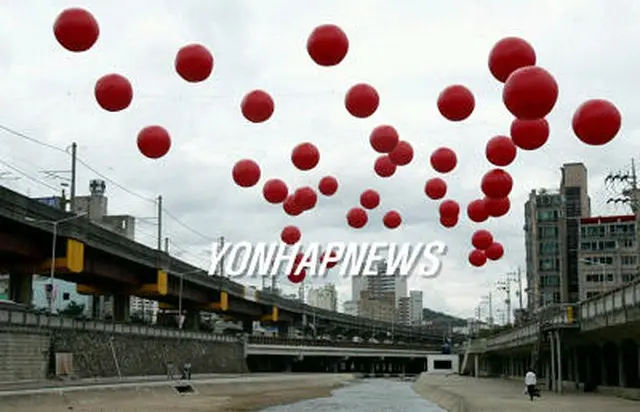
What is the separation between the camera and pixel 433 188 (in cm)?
2525

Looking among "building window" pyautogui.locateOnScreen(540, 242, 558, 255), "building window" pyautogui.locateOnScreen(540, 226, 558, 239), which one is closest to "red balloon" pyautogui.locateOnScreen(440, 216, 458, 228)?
"building window" pyautogui.locateOnScreen(540, 242, 558, 255)

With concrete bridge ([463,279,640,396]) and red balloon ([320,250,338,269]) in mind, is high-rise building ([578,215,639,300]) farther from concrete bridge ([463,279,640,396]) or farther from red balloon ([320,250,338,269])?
red balloon ([320,250,338,269])

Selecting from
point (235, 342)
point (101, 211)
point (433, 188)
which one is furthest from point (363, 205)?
point (101, 211)

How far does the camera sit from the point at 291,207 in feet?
85.4

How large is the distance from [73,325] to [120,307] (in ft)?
91.5

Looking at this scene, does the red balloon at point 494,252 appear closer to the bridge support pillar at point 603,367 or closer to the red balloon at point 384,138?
the red balloon at point 384,138

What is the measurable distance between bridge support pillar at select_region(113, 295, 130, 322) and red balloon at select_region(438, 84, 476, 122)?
238ft

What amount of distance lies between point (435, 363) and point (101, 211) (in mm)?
75503

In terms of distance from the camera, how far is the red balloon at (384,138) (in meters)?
23.1

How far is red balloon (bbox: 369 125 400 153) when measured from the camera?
23.1 m

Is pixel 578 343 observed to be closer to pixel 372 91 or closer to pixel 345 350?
pixel 372 91

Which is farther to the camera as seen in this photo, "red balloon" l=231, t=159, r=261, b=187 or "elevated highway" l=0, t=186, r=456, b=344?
"elevated highway" l=0, t=186, r=456, b=344

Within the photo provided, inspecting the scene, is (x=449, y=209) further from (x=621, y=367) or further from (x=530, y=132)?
(x=621, y=367)

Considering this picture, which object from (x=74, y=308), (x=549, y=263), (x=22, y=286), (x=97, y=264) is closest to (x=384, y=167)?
(x=22, y=286)
